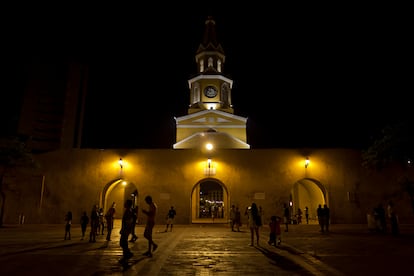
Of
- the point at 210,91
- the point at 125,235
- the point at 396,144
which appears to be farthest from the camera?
the point at 210,91

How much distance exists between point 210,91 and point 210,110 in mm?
3486

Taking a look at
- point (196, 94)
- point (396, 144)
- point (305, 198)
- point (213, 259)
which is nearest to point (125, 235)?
point (213, 259)

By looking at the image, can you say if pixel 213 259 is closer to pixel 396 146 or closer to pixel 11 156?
pixel 396 146

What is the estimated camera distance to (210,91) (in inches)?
1387

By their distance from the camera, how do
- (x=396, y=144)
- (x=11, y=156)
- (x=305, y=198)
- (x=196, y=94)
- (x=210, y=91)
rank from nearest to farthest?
(x=396, y=144)
(x=11, y=156)
(x=305, y=198)
(x=210, y=91)
(x=196, y=94)

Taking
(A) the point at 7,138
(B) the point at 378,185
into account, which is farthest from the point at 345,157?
(A) the point at 7,138

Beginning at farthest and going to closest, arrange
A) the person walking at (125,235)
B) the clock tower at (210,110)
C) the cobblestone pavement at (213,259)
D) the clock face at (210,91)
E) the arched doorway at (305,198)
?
1. the clock face at (210,91)
2. the clock tower at (210,110)
3. the arched doorway at (305,198)
4. the person walking at (125,235)
5. the cobblestone pavement at (213,259)

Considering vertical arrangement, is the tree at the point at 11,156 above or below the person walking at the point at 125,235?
above

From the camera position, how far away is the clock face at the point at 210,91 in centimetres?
3519

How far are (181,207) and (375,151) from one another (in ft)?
40.5

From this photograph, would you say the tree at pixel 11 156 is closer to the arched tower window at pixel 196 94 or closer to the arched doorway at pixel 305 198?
the arched tower window at pixel 196 94

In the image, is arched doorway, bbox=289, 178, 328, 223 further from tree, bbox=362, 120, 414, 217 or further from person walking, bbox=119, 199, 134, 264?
person walking, bbox=119, 199, 134, 264

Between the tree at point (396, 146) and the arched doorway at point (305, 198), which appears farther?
the arched doorway at point (305, 198)

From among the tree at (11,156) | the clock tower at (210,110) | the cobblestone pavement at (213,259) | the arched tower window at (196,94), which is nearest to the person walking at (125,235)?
the cobblestone pavement at (213,259)
